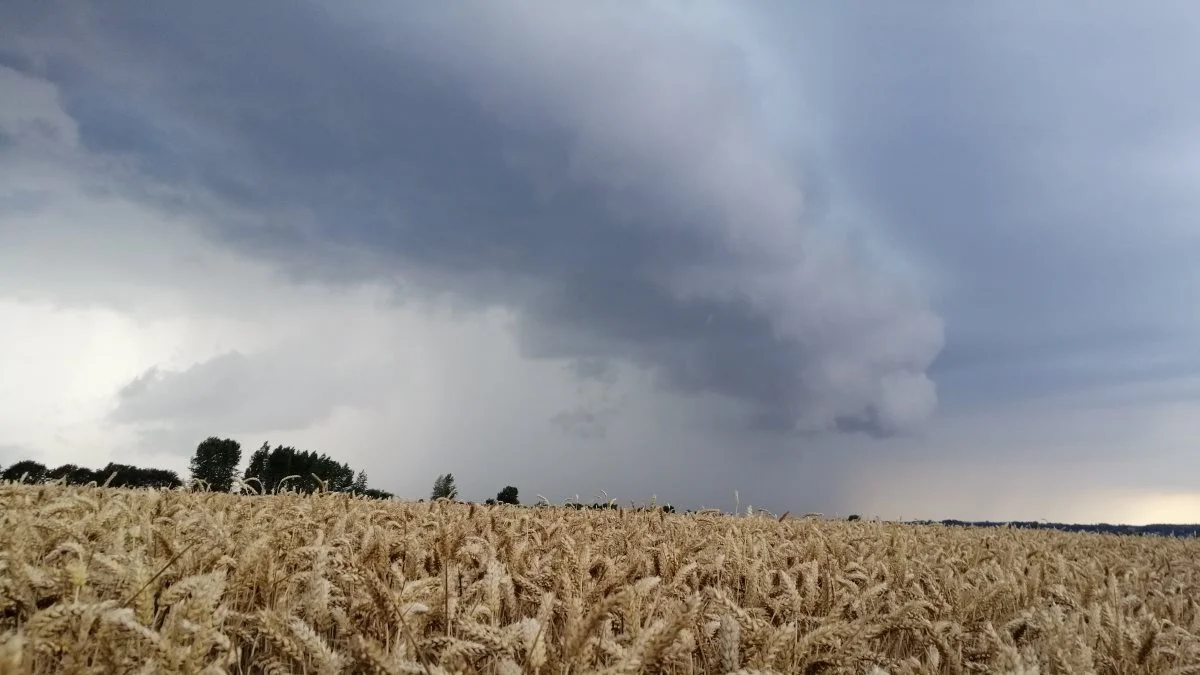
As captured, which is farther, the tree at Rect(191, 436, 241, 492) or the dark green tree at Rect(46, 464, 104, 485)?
the tree at Rect(191, 436, 241, 492)

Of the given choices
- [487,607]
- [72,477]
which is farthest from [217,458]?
[487,607]

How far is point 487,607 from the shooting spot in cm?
333

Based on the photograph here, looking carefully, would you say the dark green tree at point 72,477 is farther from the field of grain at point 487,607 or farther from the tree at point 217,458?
the tree at point 217,458

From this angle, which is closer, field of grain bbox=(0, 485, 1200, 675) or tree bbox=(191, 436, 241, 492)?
field of grain bbox=(0, 485, 1200, 675)

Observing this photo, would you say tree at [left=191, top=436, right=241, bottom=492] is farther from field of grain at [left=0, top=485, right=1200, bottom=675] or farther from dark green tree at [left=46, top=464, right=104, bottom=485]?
field of grain at [left=0, top=485, right=1200, bottom=675]

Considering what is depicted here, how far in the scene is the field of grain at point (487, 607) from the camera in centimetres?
239

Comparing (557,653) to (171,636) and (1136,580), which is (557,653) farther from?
(1136,580)

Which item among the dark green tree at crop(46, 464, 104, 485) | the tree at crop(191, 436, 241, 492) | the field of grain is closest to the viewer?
the field of grain

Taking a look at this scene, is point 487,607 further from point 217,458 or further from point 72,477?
point 217,458

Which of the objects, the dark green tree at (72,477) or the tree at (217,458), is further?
the tree at (217,458)

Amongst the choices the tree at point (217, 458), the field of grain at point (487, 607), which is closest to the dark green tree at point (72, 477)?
the field of grain at point (487, 607)

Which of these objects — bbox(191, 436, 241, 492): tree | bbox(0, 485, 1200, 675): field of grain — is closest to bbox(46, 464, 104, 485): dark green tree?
bbox(0, 485, 1200, 675): field of grain

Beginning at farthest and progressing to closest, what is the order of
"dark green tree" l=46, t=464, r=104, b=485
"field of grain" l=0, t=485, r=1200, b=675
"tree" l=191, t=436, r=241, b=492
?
"tree" l=191, t=436, r=241, b=492 < "dark green tree" l=46, t=464, r=104, b=485 < "field of grain" l=0, t=485, r=1200, b=675

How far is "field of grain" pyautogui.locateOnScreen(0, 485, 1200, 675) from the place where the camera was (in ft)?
7.83
